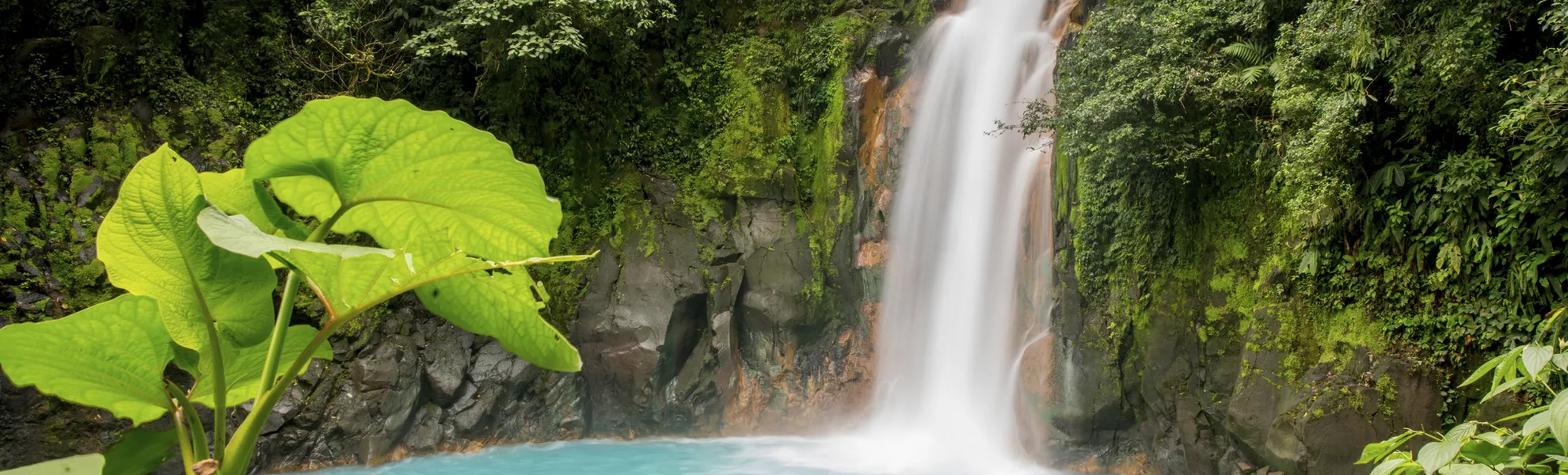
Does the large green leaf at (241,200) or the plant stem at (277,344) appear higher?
the large green leaf at (241,200)

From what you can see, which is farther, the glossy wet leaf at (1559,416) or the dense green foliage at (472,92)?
the dense green foliage at (472,92)

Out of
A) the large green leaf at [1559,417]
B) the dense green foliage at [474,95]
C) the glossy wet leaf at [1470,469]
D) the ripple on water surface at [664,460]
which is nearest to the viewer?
the large green leaf at [1559,417]

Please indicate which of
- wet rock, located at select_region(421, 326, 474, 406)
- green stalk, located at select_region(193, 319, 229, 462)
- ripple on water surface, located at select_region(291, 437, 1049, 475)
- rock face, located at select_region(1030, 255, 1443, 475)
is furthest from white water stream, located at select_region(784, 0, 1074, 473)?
green stalk, located at select_region(193, 319, 229, 462)

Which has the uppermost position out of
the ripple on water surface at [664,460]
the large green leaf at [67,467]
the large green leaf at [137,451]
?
the large green leaf at [67,467]

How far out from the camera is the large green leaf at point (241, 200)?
2.27 ft

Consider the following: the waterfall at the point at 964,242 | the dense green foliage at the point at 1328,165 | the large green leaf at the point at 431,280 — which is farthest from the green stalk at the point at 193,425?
the waterfall at the point at 964,242

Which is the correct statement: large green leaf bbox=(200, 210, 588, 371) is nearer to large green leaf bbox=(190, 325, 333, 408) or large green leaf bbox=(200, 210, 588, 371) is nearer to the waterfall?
large green leaf bbox=(190, 325, 333, 408)

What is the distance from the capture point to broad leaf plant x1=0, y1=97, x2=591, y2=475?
1.99 ft

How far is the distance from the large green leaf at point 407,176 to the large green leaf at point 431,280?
1.2 inches

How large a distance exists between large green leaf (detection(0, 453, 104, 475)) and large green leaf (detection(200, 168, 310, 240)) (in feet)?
0.72

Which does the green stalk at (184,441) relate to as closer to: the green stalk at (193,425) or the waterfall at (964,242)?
the green stalk at (193,425)

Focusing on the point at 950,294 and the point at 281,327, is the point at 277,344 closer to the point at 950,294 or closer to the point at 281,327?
the point at 281,327

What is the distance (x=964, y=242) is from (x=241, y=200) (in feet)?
31.4

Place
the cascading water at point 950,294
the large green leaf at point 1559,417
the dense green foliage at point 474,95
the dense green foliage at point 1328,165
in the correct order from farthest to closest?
1. the cascading water at point 950,294
2. the dense green foliage at point 474,95
3. the dense green foliage at point 1328,165
4. the large green leaf at point 1559,417
